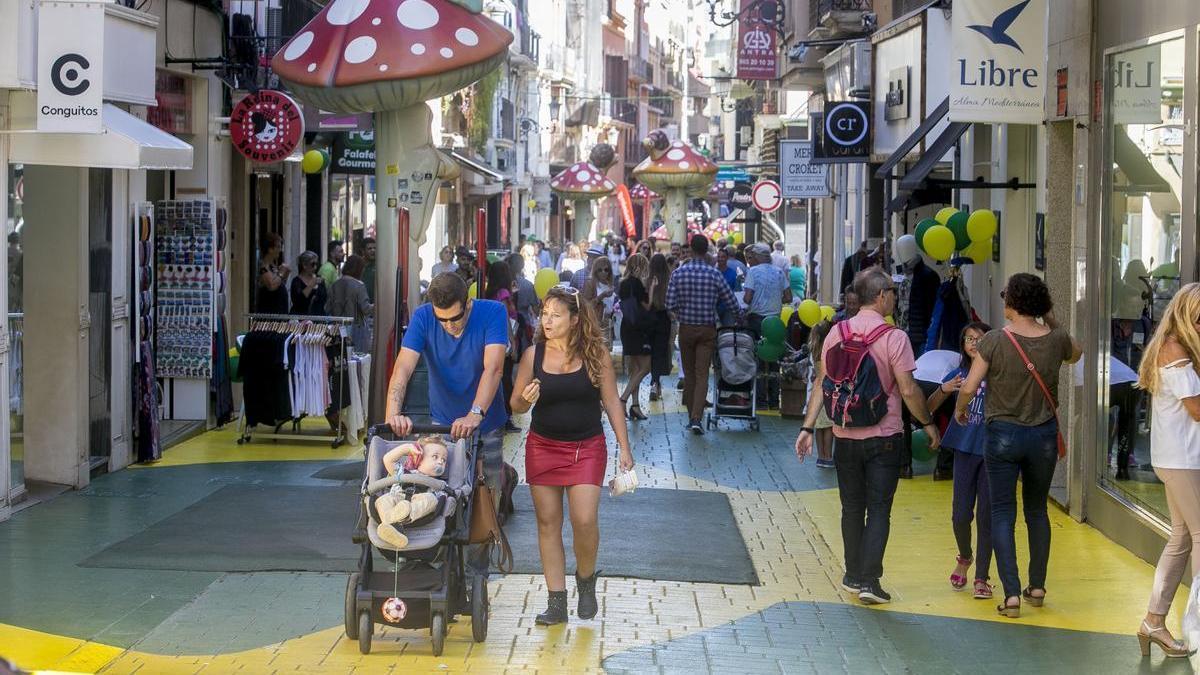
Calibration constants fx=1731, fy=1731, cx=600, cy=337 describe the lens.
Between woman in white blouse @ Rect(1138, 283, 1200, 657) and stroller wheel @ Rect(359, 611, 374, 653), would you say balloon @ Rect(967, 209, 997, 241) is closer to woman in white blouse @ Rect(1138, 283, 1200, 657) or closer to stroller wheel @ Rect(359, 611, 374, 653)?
woman in white blouse @ Rect(1138, 283, 1200, 657)

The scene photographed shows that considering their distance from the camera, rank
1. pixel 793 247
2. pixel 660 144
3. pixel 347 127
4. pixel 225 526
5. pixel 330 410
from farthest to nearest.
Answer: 1. pixel 793 247
2. pixel 660 144
3. pixel 347 127
4. pixel 330 410
5. pixel 225 526

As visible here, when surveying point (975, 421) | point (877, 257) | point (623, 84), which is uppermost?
point (623, 84)

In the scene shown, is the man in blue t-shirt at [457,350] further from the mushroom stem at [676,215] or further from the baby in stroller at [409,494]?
the mushroom stem at [676,215]

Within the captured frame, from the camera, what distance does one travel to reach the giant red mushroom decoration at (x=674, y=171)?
125ft

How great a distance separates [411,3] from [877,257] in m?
7.55

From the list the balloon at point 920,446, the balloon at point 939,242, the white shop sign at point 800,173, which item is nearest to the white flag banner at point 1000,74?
the balloon at point 939,242

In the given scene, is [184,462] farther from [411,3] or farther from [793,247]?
[793,247]

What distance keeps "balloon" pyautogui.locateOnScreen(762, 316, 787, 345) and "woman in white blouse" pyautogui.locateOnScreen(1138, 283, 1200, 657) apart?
32.7 feet

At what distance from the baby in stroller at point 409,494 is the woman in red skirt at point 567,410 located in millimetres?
506

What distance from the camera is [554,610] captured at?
8.44 m

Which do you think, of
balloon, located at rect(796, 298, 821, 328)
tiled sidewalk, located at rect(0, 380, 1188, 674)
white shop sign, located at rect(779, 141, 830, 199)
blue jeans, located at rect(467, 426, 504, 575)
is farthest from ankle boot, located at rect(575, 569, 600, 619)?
white shop sign, located at rect(779, 141, 830, 199)

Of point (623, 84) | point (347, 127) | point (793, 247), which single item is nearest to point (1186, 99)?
point (347, 127)

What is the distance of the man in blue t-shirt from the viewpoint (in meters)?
8.43

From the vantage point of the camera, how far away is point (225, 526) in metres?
11.1
